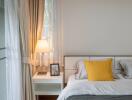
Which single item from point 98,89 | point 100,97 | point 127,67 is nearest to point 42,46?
point 98,89

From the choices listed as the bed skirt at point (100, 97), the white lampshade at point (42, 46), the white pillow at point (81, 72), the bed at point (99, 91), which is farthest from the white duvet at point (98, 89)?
the white lampshade at point (42, 46)

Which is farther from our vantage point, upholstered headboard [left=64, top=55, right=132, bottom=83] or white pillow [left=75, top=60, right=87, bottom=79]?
upholstered headboard [left=64, top=55, right=132, bottom=83]

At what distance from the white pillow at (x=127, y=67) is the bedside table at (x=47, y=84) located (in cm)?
110

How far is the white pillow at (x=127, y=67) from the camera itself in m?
3.66

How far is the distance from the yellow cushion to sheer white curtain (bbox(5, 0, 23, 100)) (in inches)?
43.1

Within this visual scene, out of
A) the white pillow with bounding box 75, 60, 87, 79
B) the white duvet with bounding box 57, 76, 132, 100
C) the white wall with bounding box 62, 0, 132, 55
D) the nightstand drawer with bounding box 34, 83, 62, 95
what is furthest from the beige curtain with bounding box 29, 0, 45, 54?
the white duvet with bounding box 57, 76, 132, 100

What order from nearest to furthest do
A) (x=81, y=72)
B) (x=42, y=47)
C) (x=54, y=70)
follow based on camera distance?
(x=81, y=72), (x=42, y=47), (x=54, y=70)

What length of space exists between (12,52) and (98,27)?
1839mm

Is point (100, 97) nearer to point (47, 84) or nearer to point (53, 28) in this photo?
point (47, 84)

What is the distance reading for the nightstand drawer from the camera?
3822 millimetres

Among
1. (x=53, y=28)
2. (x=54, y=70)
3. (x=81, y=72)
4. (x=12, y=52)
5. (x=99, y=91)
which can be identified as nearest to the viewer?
(x=99, y=91)

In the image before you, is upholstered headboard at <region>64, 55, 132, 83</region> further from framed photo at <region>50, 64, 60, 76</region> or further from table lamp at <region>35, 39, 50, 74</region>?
table lamp at <region>35, 39, 50, 74</region>

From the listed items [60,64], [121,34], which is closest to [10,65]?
[60,64]

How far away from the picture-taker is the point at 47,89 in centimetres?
394
